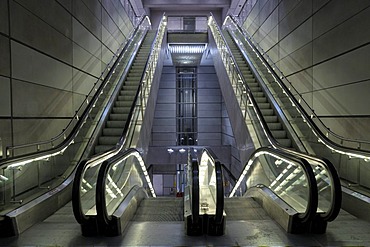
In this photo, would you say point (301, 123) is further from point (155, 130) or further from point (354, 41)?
point (155, 130)

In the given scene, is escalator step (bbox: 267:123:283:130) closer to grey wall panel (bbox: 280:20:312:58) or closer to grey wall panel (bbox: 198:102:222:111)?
grey wall panel (bbox: 280:20:312:58)

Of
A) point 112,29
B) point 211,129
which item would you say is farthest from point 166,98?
point 112,29

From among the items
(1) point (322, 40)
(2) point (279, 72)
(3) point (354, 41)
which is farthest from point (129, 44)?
(3) point (354, 41)

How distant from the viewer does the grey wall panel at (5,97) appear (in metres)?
4.19

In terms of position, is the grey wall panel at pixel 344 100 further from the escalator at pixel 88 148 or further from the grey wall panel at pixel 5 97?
the grey wall panel at pixel 5 97

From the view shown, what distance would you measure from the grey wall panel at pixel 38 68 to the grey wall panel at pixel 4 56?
0.41 ft

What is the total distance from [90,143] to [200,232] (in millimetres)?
3864

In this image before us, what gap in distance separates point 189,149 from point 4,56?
432cm

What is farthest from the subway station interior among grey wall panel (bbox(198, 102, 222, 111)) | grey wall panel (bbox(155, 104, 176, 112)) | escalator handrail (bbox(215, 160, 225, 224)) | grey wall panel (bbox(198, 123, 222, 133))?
grey wall panel (bbox(198, 123, 222, 133))

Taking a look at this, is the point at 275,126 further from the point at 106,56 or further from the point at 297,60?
the point at 106,56

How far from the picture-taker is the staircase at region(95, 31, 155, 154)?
23.0ft

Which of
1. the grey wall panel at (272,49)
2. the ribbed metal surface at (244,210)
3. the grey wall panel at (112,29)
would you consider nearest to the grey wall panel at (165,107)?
the grey wall panel at (112,29)

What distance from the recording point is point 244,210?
4.55 meters

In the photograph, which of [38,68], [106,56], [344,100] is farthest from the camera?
[106,56]
